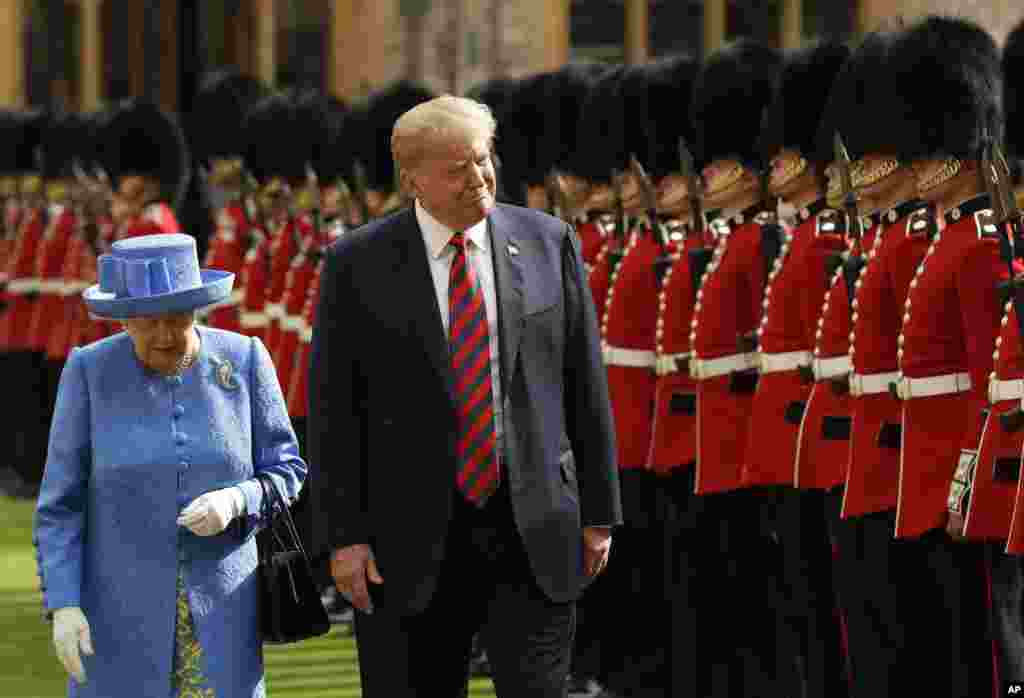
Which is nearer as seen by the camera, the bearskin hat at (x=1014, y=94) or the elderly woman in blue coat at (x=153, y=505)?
the elderly woman in blue coat at (x=153, y=505)

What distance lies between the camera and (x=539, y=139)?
31.5 feet

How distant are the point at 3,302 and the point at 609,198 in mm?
8353

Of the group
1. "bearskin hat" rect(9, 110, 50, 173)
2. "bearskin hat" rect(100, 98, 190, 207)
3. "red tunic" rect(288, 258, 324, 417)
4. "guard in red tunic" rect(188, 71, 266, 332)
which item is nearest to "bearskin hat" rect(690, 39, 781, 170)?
"red tunic" rect(288, 258, 324, 417)

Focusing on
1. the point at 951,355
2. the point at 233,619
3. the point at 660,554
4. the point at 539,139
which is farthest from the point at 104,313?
the point at 539,139

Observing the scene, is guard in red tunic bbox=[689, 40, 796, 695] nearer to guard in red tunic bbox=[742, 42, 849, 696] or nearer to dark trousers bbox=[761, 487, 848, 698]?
guard in red tunic bbox=[742, 42, 849, 696]

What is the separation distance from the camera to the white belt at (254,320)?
11.1 m

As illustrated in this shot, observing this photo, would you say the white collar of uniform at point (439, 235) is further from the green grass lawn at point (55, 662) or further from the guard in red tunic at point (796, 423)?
the green grass lawn at point (55, 662)

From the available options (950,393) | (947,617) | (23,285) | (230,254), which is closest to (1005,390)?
(950,393)

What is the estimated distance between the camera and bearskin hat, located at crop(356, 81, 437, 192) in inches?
421

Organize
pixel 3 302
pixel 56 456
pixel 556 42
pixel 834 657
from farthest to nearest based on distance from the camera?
pixel 556 42, pixel 3 302, pixel 834 657, pixel 56 456

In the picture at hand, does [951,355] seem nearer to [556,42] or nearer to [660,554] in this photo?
[660,554]

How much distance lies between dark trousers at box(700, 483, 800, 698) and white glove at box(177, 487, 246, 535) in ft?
7.43

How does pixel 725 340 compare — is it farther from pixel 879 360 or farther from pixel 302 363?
pixel 302 363

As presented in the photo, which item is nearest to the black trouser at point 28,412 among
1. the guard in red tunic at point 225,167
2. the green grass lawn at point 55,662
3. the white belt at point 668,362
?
the guard in red tunic at point 225,167
